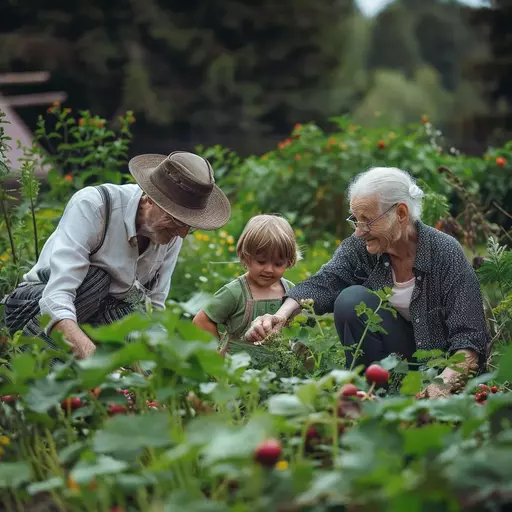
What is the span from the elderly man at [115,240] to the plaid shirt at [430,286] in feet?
1.54

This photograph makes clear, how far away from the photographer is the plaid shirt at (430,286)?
139 inches

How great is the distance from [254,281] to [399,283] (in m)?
0.57

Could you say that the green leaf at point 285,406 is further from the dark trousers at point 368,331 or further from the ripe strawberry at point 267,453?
the dark trousers at point 368,331

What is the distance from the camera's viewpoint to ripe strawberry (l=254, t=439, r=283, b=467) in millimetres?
1637

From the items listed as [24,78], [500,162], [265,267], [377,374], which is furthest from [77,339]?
[24,78]

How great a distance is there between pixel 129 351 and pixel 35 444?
393 mm

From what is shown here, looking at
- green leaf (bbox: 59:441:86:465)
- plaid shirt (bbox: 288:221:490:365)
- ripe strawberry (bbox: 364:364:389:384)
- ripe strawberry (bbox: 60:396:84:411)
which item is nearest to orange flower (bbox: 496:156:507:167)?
plaid shirt (bbox: 288:221:490:365)

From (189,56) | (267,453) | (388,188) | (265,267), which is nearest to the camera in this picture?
(267,453)

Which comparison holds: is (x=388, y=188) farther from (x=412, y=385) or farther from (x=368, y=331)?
(x=412, y=385)

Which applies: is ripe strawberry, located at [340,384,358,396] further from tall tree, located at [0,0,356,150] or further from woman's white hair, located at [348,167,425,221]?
tall tree, located at [0,0,356,150]

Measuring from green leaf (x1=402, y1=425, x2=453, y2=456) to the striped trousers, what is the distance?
7.33 ft

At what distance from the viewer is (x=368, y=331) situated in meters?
3.66

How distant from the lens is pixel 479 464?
5.13 ft

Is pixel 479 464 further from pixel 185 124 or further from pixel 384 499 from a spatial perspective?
pixel 185 124
